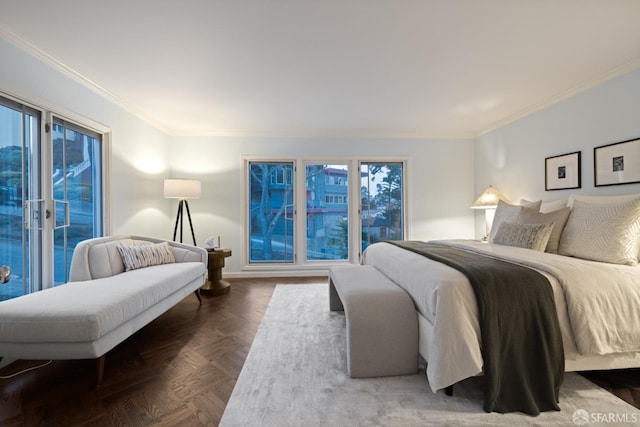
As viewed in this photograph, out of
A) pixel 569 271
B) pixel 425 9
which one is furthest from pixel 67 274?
pixel 569 271

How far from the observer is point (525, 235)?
8.54 feet

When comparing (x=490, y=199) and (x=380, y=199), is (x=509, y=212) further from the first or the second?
(x=380, y=199)

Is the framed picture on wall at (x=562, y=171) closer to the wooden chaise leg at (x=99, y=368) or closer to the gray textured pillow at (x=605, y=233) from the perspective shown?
the gray textured pillow at (x=605, y=233)

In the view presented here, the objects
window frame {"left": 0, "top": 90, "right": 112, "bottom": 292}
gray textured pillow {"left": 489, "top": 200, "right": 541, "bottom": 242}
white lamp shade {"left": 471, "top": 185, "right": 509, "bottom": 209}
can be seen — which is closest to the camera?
window frame {"left": 0, "top": 90, "right": 112, "bottom": 292}

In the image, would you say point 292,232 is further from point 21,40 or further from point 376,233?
point 21,40

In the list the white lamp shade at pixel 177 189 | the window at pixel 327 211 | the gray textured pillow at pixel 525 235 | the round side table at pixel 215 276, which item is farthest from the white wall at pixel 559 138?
the white lamp shade at pixel 177 189

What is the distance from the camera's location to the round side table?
374 cm

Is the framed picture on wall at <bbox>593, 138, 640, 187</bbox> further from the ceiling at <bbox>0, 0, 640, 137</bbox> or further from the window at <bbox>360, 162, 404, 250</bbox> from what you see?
the window at <bbox>360, 162, 404, 250</bbox>

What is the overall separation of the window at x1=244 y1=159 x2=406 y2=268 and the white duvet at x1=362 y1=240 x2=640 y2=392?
3.08 meters

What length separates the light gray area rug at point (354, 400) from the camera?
58.1 inches

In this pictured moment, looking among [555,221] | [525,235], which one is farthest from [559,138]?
[525,235]

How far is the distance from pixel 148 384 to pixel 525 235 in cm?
323

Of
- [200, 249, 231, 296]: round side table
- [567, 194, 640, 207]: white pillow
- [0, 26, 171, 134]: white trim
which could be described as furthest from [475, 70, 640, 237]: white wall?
[0, 26, 171, 134]: white trim

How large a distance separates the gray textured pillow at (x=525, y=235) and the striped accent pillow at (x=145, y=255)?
359 centimetres
